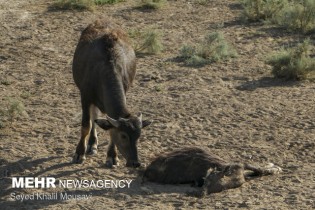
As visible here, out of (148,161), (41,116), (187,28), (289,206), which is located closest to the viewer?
(289,206)

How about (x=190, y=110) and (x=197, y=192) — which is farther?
(x=190, y=110)

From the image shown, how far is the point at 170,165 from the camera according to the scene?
432 inches

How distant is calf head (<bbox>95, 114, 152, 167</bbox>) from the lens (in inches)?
434

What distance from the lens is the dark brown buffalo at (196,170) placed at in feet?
35.3

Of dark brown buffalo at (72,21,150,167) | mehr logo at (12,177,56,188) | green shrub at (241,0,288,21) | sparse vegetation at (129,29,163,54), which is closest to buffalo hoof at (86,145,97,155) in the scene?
dark brown buffalo at (72,21,150,167)

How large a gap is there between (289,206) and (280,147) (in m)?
2.14

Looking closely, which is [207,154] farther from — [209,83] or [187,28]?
[187,28]

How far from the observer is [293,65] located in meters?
15.7

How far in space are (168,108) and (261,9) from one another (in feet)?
21.4

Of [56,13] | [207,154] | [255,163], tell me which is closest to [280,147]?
[255,163]

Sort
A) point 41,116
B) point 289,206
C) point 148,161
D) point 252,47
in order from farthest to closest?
point 252,47 → point 41,116 → point 148,161 → point 289,206

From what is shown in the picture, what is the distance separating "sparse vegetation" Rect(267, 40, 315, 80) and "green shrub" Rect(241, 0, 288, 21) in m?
3.35

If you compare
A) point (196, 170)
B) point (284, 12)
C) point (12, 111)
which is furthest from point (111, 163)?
point (284, 12)

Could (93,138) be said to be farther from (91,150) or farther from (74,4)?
(74,4)
